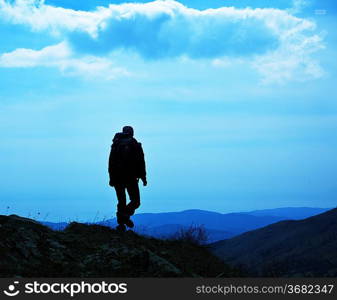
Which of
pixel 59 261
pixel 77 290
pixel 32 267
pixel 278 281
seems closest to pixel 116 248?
pixel 59 261

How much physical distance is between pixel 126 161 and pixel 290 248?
10.4 meters

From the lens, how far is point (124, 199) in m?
13.0

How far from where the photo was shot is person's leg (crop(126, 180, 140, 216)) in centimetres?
1289

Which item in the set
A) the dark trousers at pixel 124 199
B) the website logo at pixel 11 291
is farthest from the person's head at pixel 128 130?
the website logo at pixel 11 291

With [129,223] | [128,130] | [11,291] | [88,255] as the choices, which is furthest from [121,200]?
[11,291]

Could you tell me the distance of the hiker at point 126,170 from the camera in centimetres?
1264

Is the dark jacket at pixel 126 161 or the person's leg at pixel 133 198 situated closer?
the dark jacket at pixel 126 161

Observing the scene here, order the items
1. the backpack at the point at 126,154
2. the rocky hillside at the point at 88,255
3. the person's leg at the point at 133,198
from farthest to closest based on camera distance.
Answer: the person's leg at the point at 133,198, the backpack at the point at 126,154, the rocky hillside at the point at 88,255

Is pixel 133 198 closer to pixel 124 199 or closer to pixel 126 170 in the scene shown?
pixel 124 199

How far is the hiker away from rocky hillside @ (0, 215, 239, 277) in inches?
27.2

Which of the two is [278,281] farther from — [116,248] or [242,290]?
[116,248]

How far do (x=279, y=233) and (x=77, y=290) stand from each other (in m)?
16.8

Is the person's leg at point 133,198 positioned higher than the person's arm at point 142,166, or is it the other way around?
the person's arm at point 142,166

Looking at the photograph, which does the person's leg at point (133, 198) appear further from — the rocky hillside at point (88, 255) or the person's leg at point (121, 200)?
the rocky hillside at point (88, 255)
